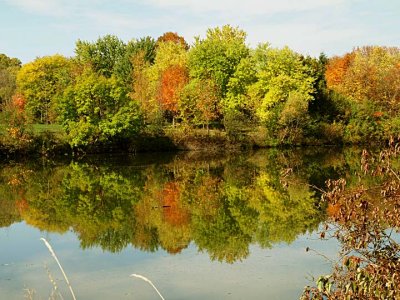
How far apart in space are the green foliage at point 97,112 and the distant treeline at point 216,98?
82 mm

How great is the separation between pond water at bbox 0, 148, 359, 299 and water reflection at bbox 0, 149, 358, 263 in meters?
0.05

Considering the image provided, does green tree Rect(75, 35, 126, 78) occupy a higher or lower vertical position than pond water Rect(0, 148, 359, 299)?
higher

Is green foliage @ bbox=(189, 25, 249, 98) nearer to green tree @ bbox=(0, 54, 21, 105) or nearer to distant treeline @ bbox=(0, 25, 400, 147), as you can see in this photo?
distant treeline @ bbox=(0, 25, 400, 147)

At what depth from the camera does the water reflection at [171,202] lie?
1695cm

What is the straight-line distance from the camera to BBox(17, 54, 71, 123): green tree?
55.6m

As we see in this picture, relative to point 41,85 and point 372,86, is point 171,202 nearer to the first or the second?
point 41,85

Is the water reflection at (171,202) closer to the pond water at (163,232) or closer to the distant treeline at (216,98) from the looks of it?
the pond water at (163,232)

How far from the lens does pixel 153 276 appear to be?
42.6ft

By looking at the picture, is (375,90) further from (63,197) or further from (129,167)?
(63,197)

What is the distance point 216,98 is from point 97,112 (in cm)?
1198

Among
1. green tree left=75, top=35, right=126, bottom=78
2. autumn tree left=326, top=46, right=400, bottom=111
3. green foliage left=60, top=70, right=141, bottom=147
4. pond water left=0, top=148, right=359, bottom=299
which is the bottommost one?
pond water left=0, top=148, right=359, bottom=299

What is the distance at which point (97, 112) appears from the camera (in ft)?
143

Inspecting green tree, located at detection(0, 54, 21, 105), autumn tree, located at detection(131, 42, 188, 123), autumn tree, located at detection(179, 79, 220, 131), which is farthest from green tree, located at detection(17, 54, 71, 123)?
autumn tree, located at detection(179, 79, 220, 131)

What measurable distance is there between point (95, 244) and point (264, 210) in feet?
24.5
